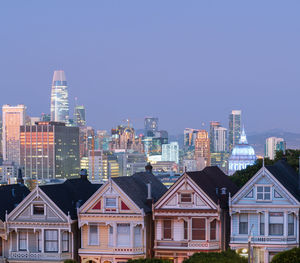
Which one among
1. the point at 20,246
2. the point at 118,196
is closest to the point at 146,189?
the point at 118,196

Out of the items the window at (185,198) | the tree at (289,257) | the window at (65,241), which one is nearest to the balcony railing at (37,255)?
the window at (65,241)

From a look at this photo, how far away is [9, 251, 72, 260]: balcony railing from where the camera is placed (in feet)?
192

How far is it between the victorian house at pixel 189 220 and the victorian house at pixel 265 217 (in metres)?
0.99

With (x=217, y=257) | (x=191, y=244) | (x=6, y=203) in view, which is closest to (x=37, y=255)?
(x=6, y=203)

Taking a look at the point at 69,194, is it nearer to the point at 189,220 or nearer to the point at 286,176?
the point at 189,220

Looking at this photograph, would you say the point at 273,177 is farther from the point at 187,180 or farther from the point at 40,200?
the point at 40,200

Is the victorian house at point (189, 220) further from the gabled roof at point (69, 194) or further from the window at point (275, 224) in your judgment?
the gabled roof at point (69, 194)

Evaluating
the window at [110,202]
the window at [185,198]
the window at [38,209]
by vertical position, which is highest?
the window at [185,198]

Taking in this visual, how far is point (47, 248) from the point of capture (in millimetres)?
58875

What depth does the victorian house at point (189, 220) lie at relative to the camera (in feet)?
185

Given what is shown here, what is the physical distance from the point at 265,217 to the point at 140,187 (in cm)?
765

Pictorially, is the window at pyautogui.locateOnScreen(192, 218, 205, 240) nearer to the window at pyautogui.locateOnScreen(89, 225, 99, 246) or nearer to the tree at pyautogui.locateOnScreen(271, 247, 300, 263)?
the window at pyautogui.locateOnScreen(89, 225, 99, 246)

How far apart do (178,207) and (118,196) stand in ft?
10.2

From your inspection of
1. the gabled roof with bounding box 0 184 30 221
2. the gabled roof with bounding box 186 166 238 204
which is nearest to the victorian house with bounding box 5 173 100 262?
the gabled roof with bounding box 0 184 30 221
